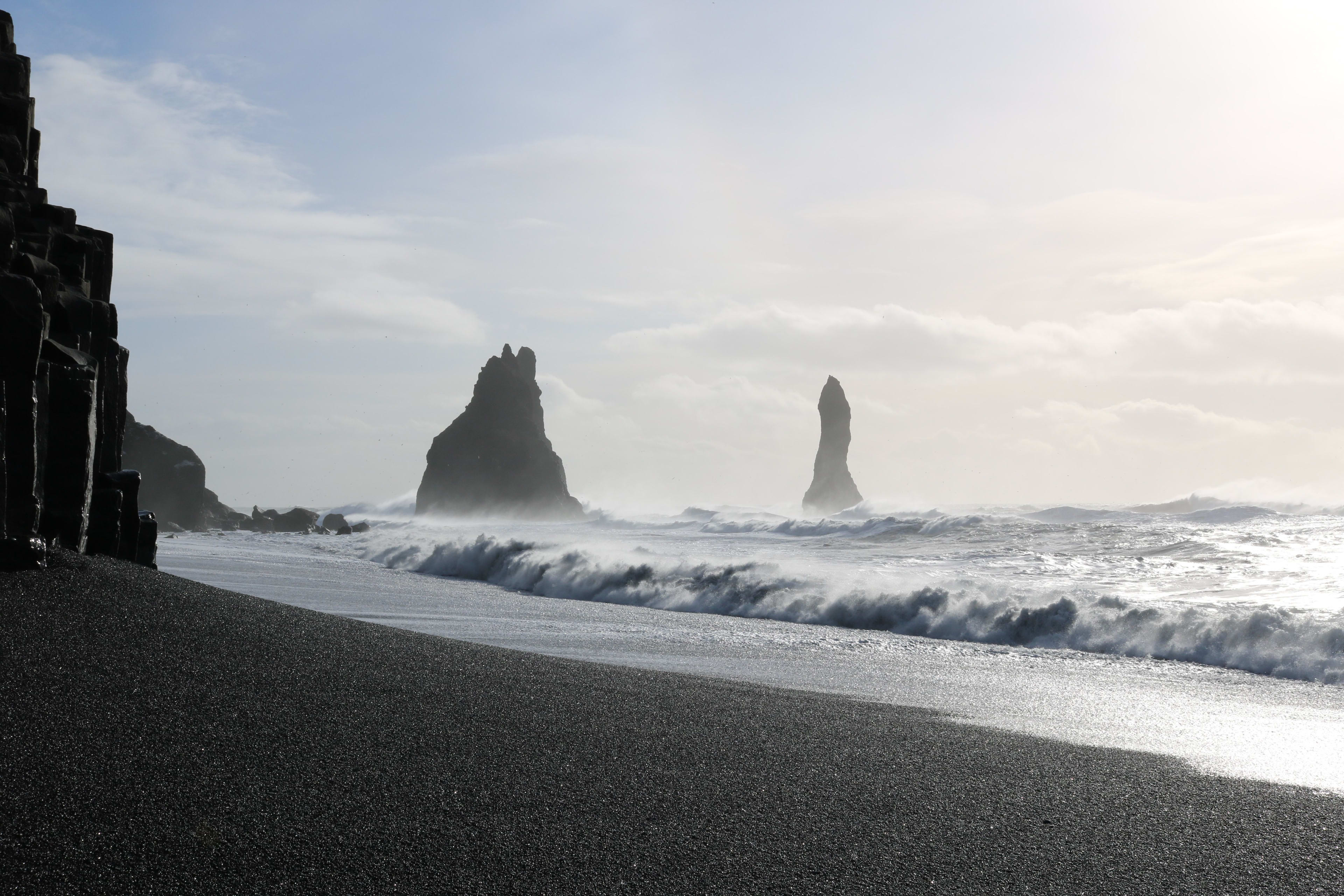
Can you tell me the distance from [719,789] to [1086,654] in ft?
23.7

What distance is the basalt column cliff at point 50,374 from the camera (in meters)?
5.34

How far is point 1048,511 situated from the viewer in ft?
110

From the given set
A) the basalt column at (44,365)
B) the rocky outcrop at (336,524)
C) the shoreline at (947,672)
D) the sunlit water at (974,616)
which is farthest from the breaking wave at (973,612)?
the rocky outcrop at (336,524)

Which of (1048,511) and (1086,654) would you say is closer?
(1086,654)

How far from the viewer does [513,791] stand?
128 inches

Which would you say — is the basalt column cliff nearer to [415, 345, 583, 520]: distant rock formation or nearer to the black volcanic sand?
the black volcanic sand

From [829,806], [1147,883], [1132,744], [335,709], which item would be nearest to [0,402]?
[335,709]

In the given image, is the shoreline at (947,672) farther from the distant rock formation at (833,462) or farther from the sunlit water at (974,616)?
the distant rock formation at (833,462)

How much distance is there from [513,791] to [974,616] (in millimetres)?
8783

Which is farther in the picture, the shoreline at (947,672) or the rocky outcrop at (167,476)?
the rocky outcrop at (167,476)

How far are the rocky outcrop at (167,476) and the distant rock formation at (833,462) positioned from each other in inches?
1632

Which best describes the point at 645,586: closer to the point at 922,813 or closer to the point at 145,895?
the point at 922,813

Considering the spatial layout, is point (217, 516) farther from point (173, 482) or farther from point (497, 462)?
point (497, 462)

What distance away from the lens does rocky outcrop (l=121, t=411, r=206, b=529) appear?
145ft
